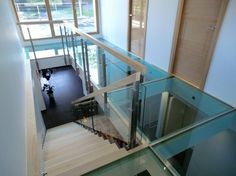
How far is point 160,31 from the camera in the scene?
3.50m

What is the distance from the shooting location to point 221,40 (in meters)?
2.40

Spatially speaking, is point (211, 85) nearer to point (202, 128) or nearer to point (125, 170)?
point (202, 128)

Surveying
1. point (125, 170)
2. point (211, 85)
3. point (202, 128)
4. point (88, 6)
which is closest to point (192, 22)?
point (211, 85)

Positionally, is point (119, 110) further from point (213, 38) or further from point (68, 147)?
point (213, 38)

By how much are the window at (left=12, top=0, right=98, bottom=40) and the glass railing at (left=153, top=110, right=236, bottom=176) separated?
4.75m

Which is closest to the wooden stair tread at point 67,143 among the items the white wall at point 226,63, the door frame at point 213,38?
the door frame at point 213,38

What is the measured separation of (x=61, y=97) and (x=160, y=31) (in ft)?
12.9

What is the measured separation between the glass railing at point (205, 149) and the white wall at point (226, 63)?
0.32 m

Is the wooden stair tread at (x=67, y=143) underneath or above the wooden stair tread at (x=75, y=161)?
underneath

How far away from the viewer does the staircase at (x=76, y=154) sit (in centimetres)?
161

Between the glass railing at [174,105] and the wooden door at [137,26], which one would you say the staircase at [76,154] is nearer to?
the glass railing at [174,105]

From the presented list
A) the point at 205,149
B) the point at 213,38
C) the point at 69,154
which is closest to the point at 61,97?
the point at 69,154

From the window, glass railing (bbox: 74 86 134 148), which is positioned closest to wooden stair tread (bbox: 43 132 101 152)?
glass railing (bbox: 74 86 134 148)

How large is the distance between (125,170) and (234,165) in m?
1.93
